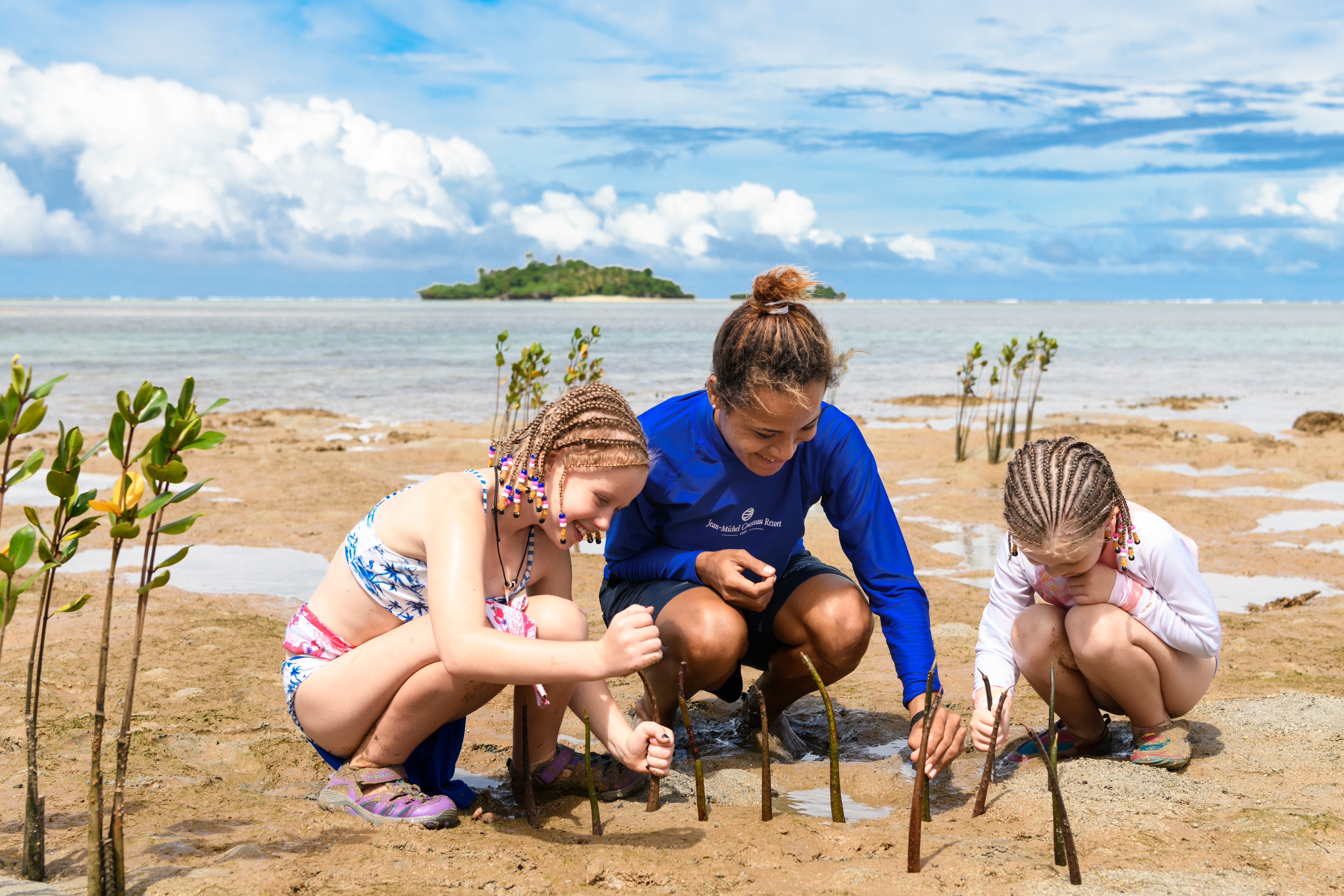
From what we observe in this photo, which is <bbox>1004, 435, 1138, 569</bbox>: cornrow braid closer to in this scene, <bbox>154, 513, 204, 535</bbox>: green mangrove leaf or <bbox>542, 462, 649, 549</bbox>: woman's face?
<bbox>542, 462, 649, 549</bbox>: woman's face

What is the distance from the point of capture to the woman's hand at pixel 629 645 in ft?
7.41

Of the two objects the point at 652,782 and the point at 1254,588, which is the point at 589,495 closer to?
the point at 652,782

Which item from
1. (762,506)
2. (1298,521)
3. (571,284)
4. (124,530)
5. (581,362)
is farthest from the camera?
(571,284)

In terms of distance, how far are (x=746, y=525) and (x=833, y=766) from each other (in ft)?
3.46

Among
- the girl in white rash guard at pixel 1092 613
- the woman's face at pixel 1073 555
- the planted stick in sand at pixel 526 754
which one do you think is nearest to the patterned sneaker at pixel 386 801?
the planted stick in sand at pixel 526 754

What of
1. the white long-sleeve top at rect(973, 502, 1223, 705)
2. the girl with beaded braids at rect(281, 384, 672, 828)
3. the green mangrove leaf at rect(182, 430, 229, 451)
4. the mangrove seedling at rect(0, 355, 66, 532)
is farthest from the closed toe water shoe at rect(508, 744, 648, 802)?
the mangrove seedling at rect(0, 355, 66, 532)

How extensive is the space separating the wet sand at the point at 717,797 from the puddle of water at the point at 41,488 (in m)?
2.85

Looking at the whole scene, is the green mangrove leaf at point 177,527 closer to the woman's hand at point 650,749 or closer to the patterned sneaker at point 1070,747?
the woman's hand at point 650,749

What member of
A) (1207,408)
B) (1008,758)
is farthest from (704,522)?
(1207,408)

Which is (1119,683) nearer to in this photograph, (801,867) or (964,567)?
(801,867)

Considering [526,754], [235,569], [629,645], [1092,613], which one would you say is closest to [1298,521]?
[1092,613]

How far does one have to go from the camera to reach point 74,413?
13.8 meters

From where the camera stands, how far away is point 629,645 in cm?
226

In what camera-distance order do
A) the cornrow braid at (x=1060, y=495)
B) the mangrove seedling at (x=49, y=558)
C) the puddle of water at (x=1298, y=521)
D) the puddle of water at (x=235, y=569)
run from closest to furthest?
the mangrove seedling at (x=49, y=558) < the cornrow braid at (x=1060, y=495) < the puddle of water at (x=235, y=569) < the puddle of water at (x=1298, y=521)
